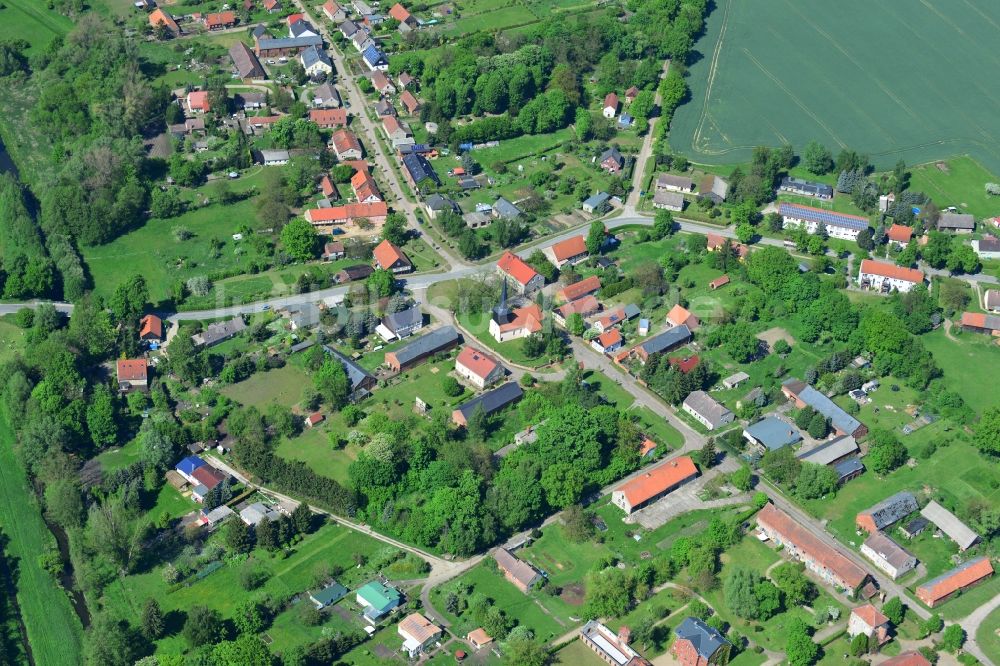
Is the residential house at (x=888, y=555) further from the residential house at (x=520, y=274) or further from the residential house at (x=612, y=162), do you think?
the residential house at (x=612, y=162)

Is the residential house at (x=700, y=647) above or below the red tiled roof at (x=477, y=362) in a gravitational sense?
below

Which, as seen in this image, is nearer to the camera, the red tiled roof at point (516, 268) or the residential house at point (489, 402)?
the residential house at point (489, 402)

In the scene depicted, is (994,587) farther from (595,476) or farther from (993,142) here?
(993,142)

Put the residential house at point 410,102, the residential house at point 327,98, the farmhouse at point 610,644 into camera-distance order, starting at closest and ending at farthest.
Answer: the farmhouse at point 610,644 < the residential house at point 410,102 < the residential house at point 327,98

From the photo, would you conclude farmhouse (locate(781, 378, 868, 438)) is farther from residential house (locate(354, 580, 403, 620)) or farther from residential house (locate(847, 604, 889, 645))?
residential house (locate(354, 580, 403, 620))

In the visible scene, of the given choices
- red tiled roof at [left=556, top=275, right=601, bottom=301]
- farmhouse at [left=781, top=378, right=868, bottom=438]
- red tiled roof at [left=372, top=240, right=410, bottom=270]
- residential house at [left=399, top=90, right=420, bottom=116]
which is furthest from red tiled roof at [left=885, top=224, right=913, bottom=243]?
residential house at [left=399, top=90, right=420, bottom=116]

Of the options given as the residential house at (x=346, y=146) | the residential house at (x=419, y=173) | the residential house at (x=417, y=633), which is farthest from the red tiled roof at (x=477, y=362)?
the residential house at (x=346, y=146)

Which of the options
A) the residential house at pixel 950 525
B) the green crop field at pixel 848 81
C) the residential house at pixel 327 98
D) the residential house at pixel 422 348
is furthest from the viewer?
the residential house at pixel 327 98
